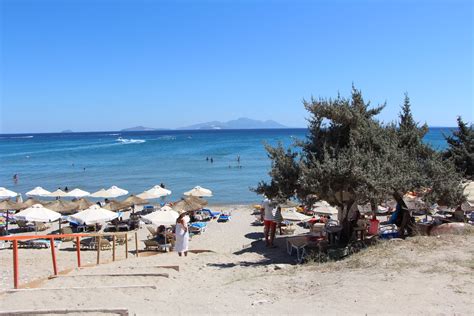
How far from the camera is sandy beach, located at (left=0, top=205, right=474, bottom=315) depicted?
649 cm

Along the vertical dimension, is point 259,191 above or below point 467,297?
above

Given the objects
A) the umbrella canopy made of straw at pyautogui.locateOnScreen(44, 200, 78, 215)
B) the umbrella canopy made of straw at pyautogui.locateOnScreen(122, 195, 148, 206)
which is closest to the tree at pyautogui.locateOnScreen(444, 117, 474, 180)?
the umbrella canopy made of straw at pyautogui.locateOnScreen(122, 195, 148, 206)

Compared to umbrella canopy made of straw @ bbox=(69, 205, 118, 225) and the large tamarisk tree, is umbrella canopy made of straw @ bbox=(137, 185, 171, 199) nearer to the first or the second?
umbrella canopy made of straw @ bbox=(69, 205, 118, 225)

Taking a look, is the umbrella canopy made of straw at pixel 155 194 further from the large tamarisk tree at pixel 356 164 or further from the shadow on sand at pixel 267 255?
the large tamarisk tree at pixel 356 164

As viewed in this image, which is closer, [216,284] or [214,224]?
[216,284]

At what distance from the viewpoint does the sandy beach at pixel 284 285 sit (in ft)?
21.3

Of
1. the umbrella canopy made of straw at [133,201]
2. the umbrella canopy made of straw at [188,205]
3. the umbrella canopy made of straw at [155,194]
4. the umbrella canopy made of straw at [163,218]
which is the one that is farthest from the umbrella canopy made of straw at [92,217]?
the umbrella canopy made of straw at [155,194]

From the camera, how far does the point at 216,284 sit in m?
8.87

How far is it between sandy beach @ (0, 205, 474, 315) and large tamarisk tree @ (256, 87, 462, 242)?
1522mm

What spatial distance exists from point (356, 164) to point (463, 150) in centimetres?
1027

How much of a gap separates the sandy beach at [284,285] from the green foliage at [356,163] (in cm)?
152

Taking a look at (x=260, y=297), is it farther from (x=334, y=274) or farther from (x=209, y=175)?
(x=209, y=175)

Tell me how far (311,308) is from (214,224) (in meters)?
15.8

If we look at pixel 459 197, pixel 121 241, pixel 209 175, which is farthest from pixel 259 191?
pixel 209 175
